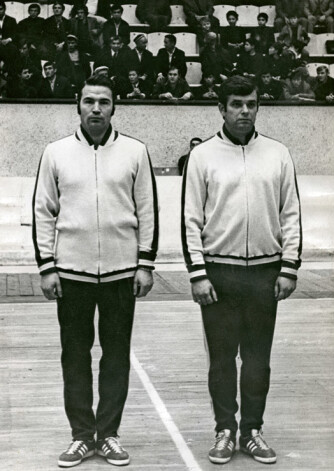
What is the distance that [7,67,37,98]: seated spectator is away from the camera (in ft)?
45.8

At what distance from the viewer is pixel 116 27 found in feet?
48.0

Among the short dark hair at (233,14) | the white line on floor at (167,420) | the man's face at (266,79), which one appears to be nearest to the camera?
the white line on floor at (167,420)

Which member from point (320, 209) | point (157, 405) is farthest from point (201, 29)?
point (157, 405)

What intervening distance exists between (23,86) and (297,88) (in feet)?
12.8

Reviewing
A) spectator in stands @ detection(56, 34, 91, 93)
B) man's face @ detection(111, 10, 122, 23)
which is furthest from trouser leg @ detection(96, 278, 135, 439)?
man's face @ detection(111, 10, 122, 23)

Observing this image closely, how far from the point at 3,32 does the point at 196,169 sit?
1072 centimetres

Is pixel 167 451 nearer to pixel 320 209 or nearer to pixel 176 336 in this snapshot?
pixel 176 336

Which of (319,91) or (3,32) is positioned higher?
(3,32)

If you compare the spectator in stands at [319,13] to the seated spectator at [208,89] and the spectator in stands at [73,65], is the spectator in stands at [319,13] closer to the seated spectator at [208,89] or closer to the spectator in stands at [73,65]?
the seated spectator at [208,89]

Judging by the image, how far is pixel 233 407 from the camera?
473 cm

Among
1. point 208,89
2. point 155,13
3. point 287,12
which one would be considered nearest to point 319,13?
point 287,12

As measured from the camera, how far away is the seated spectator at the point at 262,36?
46.0 feet

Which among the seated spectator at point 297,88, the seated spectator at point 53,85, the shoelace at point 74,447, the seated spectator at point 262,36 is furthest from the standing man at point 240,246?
the seated spectator at point 262,36

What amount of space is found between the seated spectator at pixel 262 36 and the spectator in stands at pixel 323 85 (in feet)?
2.83
